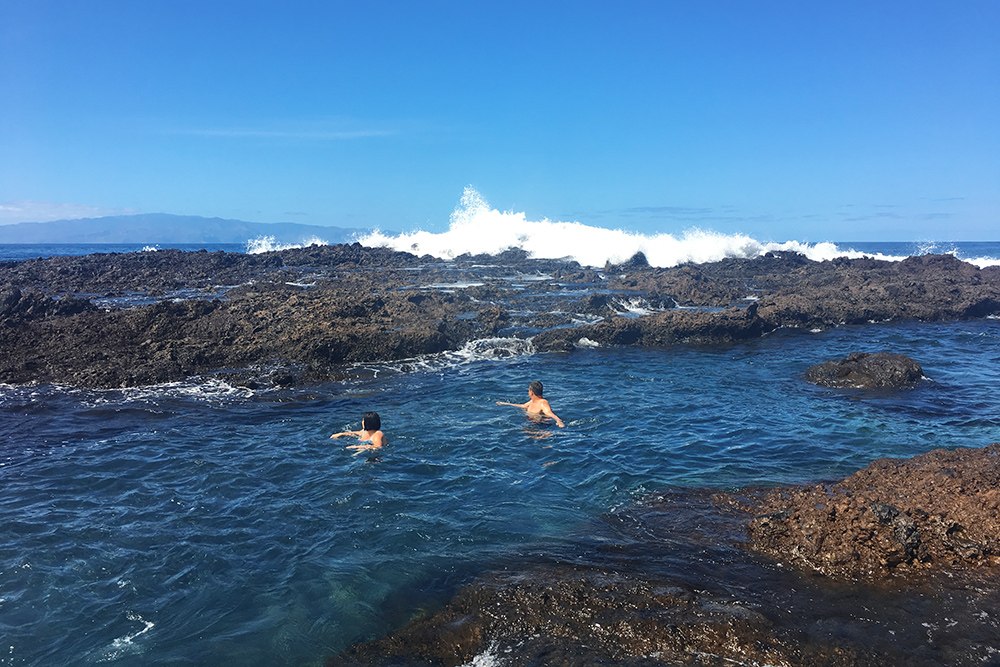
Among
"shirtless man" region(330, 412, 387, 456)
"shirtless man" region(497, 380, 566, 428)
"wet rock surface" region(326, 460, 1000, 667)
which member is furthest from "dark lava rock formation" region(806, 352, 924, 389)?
"shirtless man" region(330, 412, 387, 456)

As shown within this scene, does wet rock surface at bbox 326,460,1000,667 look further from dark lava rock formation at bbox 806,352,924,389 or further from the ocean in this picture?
dark lava rock formation at bbox 806,352,924,389

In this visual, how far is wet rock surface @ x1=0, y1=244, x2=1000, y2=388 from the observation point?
14547 mm

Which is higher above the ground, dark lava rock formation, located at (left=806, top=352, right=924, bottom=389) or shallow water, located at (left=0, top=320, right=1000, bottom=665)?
dark lava rock formation, located at (left=806, top=352, right=924, bottom=389)

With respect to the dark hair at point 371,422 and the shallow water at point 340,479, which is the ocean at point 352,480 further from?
the dark hair at point 371,422

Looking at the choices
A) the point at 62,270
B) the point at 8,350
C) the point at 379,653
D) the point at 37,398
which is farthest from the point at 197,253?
the point at 379,653

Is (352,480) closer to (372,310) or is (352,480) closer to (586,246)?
(372,310)

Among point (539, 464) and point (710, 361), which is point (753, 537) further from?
point (710, 361)

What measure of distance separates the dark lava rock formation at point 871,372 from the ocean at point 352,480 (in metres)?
0.54

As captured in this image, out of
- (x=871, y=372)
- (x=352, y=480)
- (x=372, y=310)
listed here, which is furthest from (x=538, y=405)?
(x=372, y=310)

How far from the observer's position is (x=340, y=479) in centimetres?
844

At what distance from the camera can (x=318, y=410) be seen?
11.7 metres

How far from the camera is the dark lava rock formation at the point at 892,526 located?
215 inches

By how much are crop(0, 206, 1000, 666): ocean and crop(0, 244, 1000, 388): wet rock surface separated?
4.90ft

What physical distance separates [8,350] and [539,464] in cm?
1484
